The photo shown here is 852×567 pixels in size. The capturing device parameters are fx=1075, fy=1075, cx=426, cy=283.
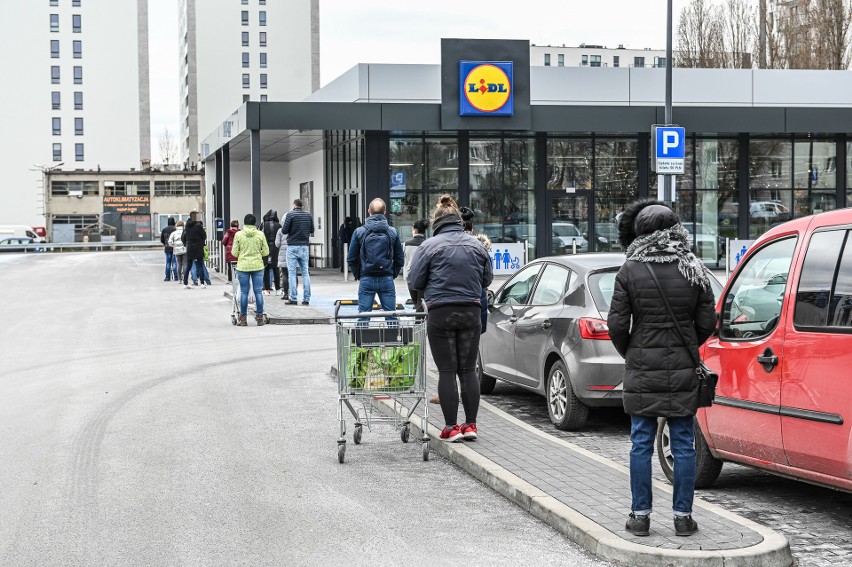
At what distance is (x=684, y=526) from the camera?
5.70m

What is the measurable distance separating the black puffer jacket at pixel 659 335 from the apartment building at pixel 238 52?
116 meters

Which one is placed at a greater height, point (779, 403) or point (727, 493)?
point (779, 403)

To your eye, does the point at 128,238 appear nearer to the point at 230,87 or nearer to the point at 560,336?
the point at 230,87

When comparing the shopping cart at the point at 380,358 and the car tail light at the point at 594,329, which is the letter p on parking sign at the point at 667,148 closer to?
the car tail light at the point at 594,329

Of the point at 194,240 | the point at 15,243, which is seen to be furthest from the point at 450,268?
the point at 15,243

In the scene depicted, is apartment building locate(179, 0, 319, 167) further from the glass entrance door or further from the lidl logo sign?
the lidl logo sign

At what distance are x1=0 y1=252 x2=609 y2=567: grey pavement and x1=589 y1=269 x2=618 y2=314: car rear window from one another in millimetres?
1984

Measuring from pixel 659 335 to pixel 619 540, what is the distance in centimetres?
109

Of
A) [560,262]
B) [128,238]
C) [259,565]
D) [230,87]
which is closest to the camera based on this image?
[259,565]

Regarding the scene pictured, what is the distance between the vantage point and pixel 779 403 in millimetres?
6195

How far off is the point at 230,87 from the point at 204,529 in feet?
390

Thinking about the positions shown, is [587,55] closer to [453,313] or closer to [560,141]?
[560,141]

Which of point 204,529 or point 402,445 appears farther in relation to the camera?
point 402,445

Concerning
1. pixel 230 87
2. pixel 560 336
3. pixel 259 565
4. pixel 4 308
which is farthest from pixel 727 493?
pixel 230 87
